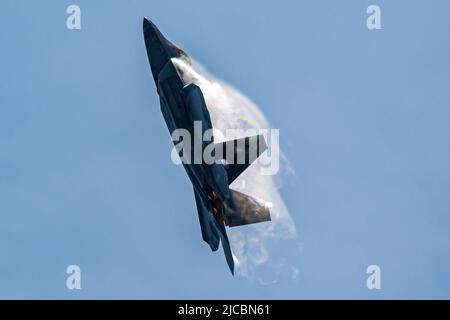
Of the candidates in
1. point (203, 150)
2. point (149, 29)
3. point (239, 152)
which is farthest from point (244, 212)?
point (149, 29)

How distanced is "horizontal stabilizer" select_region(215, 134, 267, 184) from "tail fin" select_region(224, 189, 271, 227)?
1643mm

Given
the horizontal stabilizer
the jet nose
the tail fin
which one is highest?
the jet nose

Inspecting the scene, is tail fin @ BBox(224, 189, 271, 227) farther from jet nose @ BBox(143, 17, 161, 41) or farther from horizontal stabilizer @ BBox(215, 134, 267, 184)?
jet nose @ BBox(143, 17, 161, 41)

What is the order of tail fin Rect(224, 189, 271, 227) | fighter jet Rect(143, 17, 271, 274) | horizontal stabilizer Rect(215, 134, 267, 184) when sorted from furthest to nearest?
1. tail fin Rect(224, 189, 271, 227)
2. horizontal stabilizer Rect(215, 134, 267, 184)
3. fighter jet Rect(143, 17, 271, 274)

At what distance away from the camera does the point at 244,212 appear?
4888cm

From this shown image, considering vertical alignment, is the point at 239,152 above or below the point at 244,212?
above

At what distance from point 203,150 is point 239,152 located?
189 inches

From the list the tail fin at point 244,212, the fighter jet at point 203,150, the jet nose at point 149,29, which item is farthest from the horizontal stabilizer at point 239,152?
the jet nose at point 149,29

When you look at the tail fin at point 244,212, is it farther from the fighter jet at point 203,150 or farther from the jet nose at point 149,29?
the jet nose at point 149,29

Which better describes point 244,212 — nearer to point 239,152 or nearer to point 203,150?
point 239,152

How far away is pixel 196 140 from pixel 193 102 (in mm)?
2772

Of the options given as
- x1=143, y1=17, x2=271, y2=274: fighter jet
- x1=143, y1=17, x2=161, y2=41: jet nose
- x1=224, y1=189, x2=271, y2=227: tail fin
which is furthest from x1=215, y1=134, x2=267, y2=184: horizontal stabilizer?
x1=143, y1=17, x2=161, y2=41: jet nose

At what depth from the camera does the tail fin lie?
4881 cm

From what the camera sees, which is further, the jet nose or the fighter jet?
the jet nose
